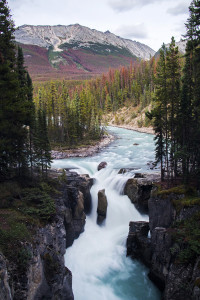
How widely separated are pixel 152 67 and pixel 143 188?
3441 inches

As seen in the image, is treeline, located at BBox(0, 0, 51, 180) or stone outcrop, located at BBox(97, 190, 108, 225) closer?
treeline, located at BBox(0, 0, 51, 180)

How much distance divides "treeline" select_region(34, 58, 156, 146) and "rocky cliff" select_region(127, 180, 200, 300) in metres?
20.1

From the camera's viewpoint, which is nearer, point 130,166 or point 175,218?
point 175,218

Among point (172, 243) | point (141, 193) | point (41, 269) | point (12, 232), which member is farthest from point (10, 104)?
point (141, 193)

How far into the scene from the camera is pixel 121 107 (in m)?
107

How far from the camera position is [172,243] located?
49.3ft

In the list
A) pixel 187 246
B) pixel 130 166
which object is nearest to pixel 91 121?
pixel 130 166

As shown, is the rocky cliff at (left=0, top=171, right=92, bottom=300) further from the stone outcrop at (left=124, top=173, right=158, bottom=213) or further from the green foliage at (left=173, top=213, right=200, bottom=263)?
the stone outcrop at (left=124, top=173, right=158, bottom=213)

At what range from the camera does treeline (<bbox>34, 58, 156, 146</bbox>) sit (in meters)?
54.4

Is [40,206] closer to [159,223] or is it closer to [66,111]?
[159,223]

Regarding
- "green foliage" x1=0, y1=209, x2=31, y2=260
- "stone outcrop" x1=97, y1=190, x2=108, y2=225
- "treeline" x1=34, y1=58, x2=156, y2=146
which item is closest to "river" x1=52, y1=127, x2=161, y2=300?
"stone outcrop" x1=97, y1=190, x2=108, y2=225

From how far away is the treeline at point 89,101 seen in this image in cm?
5444

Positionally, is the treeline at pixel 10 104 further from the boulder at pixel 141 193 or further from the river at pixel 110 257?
the boulder at pixel 141 193

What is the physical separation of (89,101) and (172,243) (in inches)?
2343
